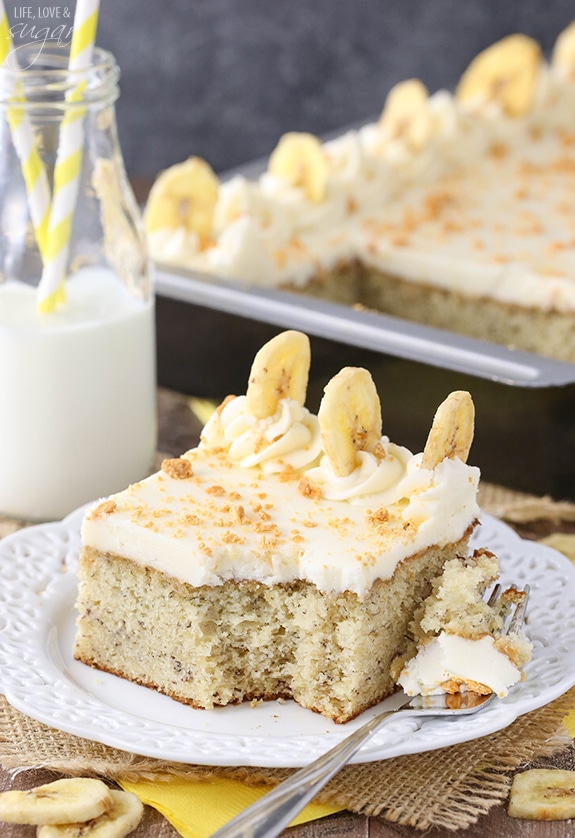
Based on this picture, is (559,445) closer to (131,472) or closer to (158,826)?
(131,472)

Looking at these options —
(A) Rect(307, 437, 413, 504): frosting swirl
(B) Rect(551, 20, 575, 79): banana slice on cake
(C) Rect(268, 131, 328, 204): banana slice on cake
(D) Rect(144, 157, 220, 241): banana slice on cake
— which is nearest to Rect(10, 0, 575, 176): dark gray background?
(B) Rect(551, 20, 575, 79): banana slice on cake

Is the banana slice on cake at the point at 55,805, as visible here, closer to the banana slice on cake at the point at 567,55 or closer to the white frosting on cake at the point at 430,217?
the white frosting on cake at the point at 430,217

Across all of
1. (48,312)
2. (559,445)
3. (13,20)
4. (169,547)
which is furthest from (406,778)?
(13,20)

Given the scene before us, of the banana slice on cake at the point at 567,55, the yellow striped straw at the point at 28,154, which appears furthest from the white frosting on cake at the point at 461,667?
the banana slice on cake at the point at 567,55

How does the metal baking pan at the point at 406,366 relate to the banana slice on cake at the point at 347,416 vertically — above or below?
below

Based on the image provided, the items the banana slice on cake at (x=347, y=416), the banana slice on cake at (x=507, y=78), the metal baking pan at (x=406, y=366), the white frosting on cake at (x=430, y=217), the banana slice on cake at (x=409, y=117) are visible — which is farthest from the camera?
the banana slice on cake at (x=507, y=78)
